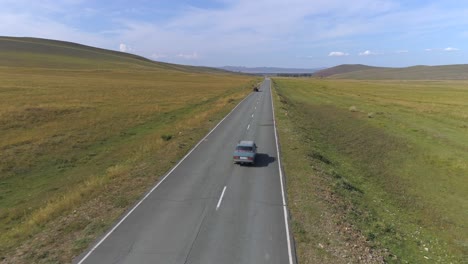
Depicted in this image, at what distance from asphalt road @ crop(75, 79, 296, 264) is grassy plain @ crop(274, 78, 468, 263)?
109 centimetres

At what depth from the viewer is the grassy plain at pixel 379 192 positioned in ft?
42.8

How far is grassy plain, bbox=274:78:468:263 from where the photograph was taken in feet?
42.8

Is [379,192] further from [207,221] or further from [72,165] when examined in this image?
[72,165]

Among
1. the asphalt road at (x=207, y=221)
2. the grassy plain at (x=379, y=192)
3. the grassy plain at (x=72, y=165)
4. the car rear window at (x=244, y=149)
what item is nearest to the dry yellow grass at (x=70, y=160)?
the grassy plain at (x=72, y=165)

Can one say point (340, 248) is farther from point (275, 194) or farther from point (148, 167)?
point (148, 167)

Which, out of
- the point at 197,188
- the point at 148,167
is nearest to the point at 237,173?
the point at 197,188

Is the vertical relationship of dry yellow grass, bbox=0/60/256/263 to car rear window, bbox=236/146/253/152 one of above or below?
below

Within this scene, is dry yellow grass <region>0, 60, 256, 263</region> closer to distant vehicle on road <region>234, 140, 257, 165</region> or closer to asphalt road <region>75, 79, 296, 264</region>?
asphalt road <region>75, 79, 296, 264</region>

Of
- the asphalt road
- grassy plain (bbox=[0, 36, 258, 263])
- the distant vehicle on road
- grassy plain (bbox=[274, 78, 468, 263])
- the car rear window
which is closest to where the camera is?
the asphalt road

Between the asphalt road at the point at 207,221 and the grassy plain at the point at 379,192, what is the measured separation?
43.0 inches

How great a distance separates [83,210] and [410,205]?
58.1 feet

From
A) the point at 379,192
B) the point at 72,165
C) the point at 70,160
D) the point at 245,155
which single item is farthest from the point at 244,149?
the point at 70,160

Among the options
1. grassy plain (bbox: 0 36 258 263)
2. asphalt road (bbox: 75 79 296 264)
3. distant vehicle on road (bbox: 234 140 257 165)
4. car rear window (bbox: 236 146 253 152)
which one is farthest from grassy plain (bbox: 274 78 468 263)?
grassy plain (bbox: 0 36 258 263)

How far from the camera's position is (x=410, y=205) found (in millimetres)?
19328
